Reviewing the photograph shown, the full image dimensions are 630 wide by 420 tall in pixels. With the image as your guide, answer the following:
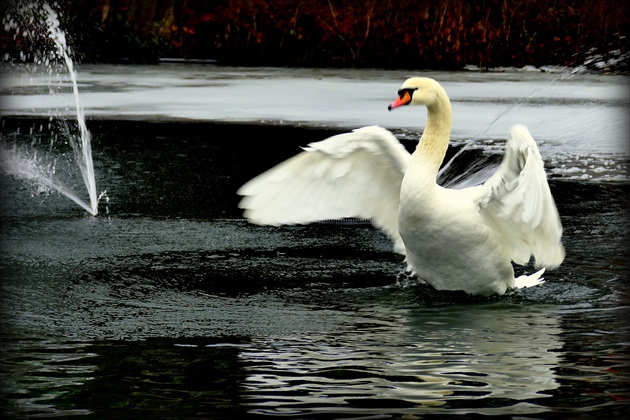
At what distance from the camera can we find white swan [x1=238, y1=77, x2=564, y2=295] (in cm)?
592

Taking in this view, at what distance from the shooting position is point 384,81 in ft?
55.3

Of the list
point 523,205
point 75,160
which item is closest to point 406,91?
point 523,205

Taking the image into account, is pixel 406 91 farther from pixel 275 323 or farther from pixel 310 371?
pixel 310 371

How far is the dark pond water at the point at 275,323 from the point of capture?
4.46 metres

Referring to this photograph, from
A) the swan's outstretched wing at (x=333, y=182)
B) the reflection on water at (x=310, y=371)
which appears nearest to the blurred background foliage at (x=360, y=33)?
the swan's outstretched wing at (x=333, y=182)

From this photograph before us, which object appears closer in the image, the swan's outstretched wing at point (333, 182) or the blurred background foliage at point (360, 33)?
the swan's outstretched wing at point (333, 182)

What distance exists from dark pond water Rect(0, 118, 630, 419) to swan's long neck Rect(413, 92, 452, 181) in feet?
2.43

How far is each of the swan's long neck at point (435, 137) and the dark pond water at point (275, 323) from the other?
740 mm

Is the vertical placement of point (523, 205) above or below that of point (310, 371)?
above

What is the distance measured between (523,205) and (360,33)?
1438 cm

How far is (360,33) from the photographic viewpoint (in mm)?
20078

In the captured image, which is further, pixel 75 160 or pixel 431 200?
pixel 75 160

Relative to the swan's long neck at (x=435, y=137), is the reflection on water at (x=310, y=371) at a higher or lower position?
lower

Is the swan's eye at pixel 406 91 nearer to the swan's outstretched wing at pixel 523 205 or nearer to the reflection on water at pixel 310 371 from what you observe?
the swan's outstretched wing at pixel 523 205
